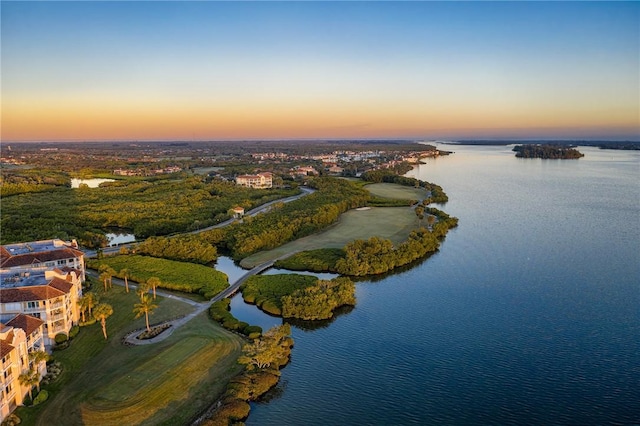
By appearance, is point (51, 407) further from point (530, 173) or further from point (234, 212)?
point (530, 173)

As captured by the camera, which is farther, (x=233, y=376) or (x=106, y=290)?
(x=106, y=290)

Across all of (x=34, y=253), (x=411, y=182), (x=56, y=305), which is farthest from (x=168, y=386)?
(x=411, y=182)

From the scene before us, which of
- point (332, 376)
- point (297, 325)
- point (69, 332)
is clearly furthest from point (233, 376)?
point (69, 332)

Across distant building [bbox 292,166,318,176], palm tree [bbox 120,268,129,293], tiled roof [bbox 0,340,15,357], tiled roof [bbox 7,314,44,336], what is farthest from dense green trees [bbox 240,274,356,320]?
distant building [bbox 292,166,318,176]

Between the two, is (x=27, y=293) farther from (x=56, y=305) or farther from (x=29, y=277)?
(x=29, y=277)

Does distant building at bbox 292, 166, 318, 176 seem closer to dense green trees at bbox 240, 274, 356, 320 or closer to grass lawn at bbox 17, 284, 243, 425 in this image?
dense green trees at bbox 240, 274, 356, 320
